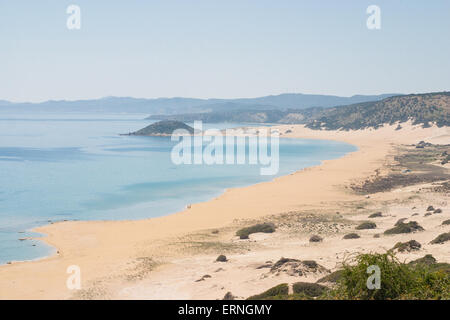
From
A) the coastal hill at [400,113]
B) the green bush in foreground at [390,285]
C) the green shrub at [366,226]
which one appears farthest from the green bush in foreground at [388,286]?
the coastal hill at [400,113]

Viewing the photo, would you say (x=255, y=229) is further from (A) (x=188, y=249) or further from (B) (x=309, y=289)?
(B) (x=309, y=289)

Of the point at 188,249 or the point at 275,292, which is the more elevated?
the point at 275,292

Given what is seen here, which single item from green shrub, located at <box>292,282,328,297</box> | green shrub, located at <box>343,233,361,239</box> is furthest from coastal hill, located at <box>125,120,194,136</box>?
green shrub, located at <box>292,282,328,297</box>

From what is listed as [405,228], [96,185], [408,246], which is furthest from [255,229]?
[96,185]

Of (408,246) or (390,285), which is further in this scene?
(408,246)

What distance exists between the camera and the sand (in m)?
20.7

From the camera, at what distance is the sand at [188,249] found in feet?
67.9

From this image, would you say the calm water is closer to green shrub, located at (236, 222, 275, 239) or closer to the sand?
the sand

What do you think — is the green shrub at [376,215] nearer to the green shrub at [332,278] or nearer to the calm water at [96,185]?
the green shrub at [332,278]

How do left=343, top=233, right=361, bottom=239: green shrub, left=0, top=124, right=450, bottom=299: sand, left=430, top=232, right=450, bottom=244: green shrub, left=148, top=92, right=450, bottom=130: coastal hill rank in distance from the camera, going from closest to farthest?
left=0, top=124, right=450, bottom=299: sand
left=430, top=232, right=450, bottom=244: green shrub
left=343, top=233, right=361, bottom=239: green shrub
left=148, top=92, right=450, bottom=130: coastal hill

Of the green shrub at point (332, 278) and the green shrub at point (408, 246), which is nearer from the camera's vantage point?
the green shrub at point (332, 278)

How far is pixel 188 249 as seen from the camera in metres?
27.8
